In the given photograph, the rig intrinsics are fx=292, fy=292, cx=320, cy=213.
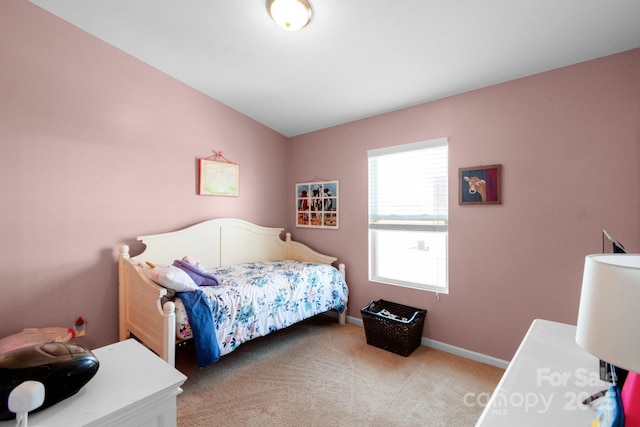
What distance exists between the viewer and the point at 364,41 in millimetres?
1999

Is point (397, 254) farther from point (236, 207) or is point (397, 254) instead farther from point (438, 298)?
point (236, 207)

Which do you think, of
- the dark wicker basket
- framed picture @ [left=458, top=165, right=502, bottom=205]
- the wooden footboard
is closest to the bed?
the wooden footboard

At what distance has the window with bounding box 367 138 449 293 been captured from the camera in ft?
8.71

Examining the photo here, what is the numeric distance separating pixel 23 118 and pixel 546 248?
3.91 metres

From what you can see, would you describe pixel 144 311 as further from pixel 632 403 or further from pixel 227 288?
pixel 632 403

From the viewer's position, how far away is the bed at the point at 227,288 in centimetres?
201

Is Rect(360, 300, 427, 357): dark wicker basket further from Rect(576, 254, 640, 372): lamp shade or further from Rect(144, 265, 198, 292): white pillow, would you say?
Rect(576, 254, 640, 372): lamp shade

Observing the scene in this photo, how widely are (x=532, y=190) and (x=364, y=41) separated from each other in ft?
5.37

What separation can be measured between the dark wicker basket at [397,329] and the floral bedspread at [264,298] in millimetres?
474

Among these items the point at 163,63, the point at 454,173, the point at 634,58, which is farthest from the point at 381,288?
the point at 163,63

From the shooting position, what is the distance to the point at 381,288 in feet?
10.00

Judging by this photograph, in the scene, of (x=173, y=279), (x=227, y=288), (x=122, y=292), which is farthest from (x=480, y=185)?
(x=122, y=292)

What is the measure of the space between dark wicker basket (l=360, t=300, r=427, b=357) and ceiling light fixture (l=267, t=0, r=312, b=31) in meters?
2.38

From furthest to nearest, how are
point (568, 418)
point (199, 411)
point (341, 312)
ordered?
point (341, 312), point (199, 411), point (568, 418)
